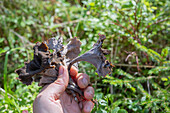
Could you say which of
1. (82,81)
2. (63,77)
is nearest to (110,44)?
(82,81)

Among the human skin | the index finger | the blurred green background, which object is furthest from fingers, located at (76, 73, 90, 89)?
Result: the blurred green background

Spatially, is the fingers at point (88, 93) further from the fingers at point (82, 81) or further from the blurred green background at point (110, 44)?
the blurred green background at point (110, 44)

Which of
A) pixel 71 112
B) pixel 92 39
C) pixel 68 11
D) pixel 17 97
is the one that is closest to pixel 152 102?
pixel 71 112

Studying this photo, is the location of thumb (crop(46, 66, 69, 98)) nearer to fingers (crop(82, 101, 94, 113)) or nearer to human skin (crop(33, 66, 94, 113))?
human skin (crop(33, 66, 94, 113))

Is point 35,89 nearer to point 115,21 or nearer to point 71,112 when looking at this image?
point 71,112

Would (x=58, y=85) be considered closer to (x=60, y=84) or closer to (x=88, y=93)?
(x=60, y=84)

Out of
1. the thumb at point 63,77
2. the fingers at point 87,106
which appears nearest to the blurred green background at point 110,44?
the fingers at point 87,106
